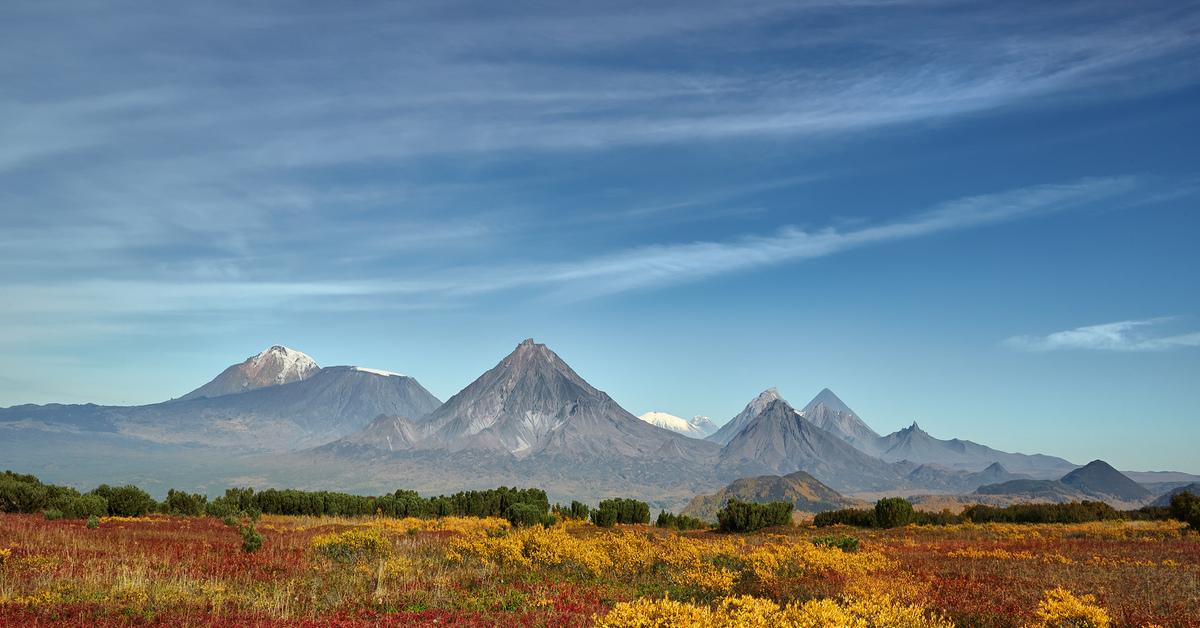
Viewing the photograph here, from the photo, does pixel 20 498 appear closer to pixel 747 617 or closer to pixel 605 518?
pixel 605 518

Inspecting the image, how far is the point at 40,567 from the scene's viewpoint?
16.6 m

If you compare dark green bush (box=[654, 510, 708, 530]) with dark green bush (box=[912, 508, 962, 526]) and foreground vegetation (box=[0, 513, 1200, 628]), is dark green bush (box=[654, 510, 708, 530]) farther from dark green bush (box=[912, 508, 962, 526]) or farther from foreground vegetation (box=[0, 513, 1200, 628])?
foreground vegetation (box=[0, 513, 1200, 628])

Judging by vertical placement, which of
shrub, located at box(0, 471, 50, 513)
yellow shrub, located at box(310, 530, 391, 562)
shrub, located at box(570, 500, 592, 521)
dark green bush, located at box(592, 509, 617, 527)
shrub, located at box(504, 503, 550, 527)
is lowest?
shrub, located at box(570, 500, 592, 521)

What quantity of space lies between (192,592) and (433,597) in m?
5.39

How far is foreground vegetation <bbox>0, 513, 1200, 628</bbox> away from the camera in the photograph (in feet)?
43.4

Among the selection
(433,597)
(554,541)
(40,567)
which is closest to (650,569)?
(554,541)

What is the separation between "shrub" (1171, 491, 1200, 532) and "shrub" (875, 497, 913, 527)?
13.8 meters

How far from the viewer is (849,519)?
45.8 metres

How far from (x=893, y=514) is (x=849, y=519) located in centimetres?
364

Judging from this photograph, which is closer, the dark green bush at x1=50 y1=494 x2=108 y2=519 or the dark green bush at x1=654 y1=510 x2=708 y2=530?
the dark green bush at x1=50 y1=494 x2=108 y2=519

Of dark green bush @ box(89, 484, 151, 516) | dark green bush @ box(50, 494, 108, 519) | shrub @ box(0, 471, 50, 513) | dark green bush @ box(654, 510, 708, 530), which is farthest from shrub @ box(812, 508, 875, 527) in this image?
shrub @ box(0, 471, 50, 513)

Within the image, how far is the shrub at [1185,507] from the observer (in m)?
34.4

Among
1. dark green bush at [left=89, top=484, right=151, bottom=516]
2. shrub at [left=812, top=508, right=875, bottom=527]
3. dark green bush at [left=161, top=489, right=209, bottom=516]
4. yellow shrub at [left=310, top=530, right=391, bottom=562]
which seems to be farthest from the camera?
shrub at [left=812, top=508, right=875, bottom=527]

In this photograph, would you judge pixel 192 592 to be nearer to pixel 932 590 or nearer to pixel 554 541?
pixel 554 541
